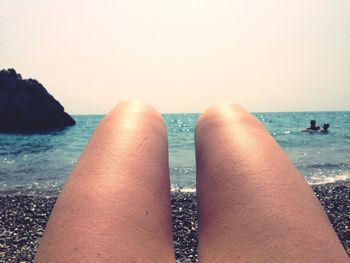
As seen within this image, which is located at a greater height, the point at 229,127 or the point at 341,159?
the point at 229,127

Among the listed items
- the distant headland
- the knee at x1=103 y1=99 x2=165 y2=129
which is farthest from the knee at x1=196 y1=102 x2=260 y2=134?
the distant headland

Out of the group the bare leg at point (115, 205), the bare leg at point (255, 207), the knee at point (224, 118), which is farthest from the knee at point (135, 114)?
the bare leg at point (255, 207)

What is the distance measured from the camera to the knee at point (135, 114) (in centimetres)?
158

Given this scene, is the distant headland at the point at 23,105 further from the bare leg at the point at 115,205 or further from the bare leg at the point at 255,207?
the bare leg at the point at 255,207

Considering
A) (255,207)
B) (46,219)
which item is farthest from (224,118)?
(46,219)

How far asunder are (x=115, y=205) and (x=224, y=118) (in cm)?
81

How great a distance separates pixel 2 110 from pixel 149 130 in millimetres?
54346

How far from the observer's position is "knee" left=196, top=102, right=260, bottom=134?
1576 mm

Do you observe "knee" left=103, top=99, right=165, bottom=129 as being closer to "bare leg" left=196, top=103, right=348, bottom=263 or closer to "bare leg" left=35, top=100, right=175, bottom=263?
"bare leg" left=35, top=100, right=175, bottom=263

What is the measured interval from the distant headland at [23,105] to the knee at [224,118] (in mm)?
53555

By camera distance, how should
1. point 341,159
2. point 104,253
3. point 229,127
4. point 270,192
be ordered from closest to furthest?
point 104,253, point 270,192, point 229,127, point 341,159

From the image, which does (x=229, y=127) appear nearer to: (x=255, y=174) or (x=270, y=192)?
(x=255, y=174)

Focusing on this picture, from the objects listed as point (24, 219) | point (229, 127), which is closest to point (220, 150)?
point (229, 127)

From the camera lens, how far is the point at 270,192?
1.13 meters
